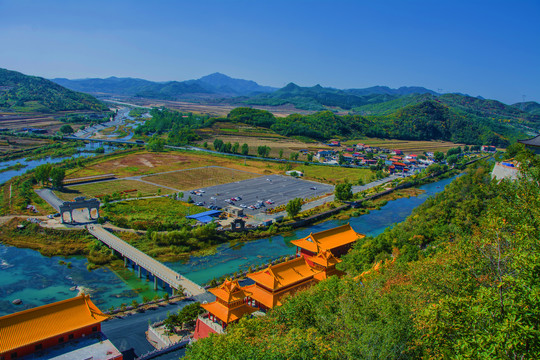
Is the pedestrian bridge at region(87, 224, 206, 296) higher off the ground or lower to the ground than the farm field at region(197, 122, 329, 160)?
lower

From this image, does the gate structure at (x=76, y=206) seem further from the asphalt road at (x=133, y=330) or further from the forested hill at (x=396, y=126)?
the forested hill at (x=396, y=126)

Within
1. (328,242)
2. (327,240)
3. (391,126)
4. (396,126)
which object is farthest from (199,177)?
(396,126)

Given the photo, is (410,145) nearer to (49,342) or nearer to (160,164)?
(160,164)

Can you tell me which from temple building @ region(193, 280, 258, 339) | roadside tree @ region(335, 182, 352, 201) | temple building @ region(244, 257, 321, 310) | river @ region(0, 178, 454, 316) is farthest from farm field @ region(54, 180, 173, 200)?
temple building @ region(193, 280, 258, 339)

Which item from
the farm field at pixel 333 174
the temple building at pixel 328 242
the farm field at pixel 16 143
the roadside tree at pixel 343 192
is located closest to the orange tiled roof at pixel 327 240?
the temple building at pixel 328 242

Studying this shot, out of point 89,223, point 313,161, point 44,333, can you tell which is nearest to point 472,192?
point 44,333

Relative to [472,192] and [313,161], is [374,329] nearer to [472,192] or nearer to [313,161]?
[472,192]

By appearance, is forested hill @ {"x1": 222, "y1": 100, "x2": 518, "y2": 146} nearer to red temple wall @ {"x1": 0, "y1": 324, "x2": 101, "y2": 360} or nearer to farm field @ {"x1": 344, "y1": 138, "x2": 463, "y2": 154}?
farm field @ {"x1": 344, "y1": 138, "x2": 463, "y2": 154}
